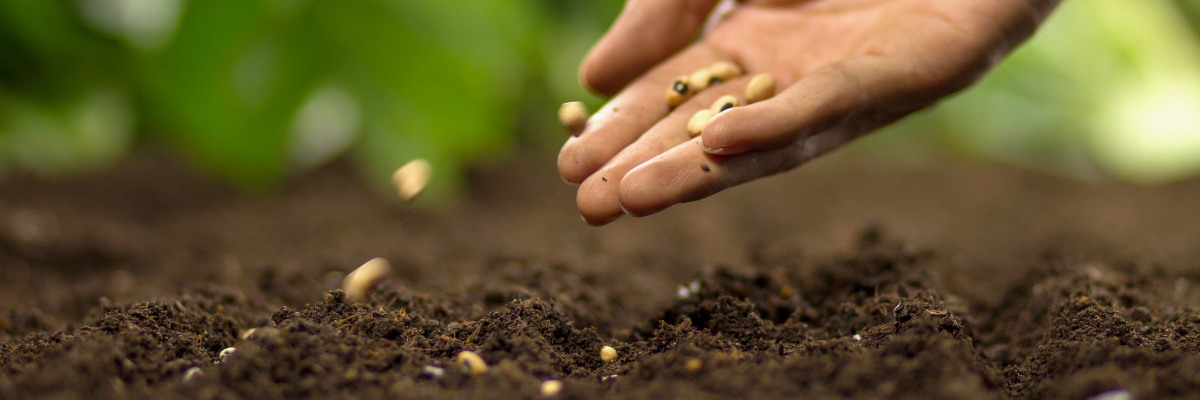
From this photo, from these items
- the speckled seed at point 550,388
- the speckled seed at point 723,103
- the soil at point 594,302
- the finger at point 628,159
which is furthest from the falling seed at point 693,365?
the speckled seed at point 723,103

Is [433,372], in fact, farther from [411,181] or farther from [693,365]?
[411,181]

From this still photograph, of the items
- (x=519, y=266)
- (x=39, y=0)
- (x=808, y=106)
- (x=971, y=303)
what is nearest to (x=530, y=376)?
(x=808, y=106)

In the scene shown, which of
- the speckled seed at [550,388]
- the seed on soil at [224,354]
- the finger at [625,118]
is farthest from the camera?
the finger at [625,118]

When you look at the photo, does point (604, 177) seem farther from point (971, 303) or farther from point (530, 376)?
point (971, 303)

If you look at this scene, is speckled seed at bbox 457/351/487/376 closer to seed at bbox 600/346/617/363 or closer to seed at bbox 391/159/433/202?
seed at bbox 600/346/617/363

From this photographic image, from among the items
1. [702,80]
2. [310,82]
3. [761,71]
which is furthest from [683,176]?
[310,82]

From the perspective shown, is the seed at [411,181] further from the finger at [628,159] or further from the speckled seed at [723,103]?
the speckled seed at [723,103]
